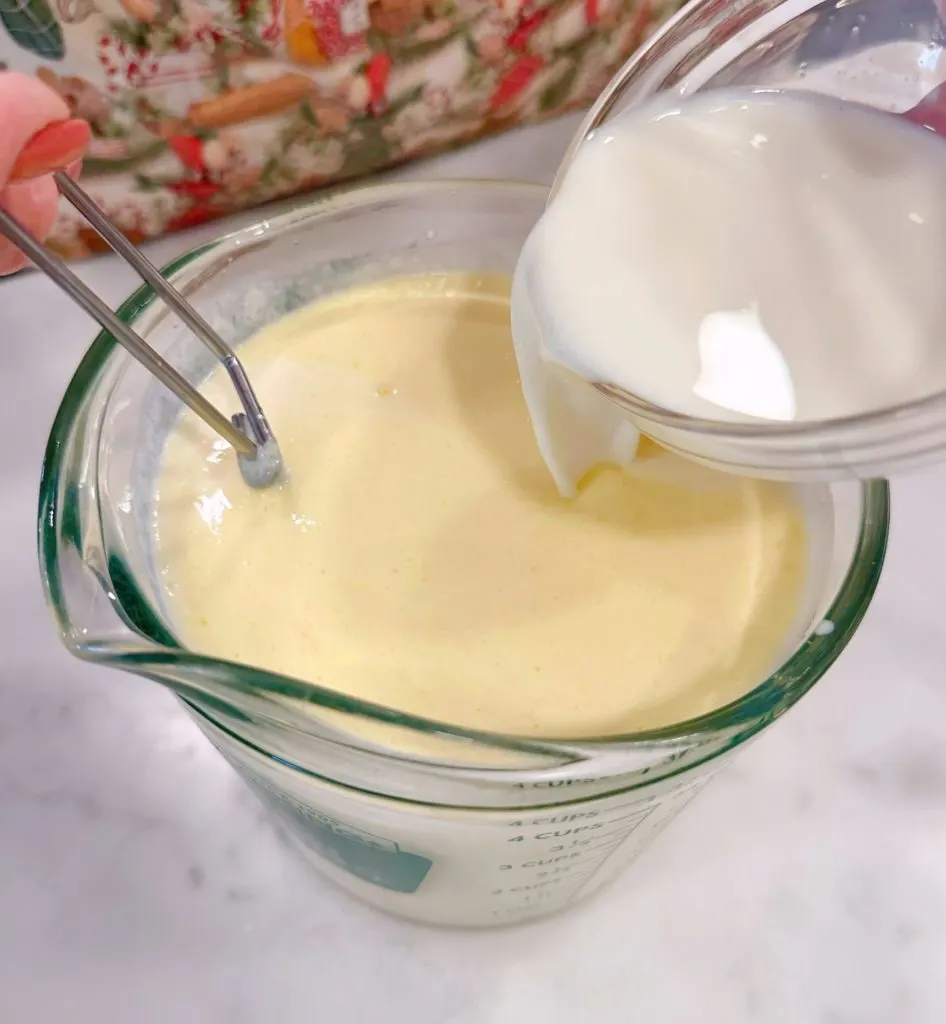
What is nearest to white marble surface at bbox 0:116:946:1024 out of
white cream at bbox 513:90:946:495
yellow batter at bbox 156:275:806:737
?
yellow batter at bbox 156:275:806:737

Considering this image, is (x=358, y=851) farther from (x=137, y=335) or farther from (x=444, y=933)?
(x=137, y=335)

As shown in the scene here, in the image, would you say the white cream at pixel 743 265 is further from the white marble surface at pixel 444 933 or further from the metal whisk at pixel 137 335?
the white marble surface at pixel 444 933

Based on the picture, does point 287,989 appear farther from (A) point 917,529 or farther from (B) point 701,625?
(A) point 917,529

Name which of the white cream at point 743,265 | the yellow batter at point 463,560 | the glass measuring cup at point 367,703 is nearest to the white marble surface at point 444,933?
the glass measuring cup at point 367,703

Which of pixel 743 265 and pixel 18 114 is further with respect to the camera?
pixel 743 265

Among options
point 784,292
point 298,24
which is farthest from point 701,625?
point 298,24

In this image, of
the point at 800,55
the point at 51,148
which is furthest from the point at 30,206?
the point at 800,55
